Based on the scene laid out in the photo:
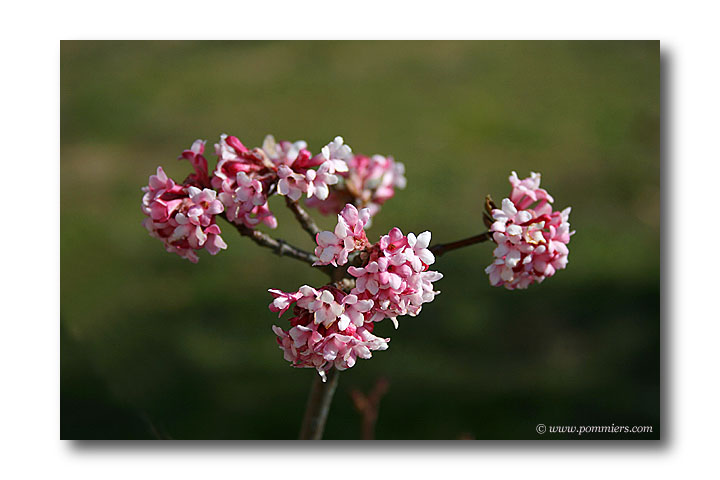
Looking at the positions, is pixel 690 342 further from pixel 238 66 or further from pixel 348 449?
pixel 238 66

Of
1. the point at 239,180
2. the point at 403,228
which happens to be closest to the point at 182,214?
the point at 239,180

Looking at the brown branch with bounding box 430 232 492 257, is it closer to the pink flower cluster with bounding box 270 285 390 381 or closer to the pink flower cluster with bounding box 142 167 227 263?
the pink flower cluster with bounding box 270 285 390 381

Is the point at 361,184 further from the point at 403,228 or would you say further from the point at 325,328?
the point at 403,228

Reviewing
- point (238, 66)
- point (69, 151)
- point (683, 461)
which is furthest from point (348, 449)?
point (69, 151)

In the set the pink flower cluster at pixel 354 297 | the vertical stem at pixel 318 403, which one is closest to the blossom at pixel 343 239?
the pink flower cluster at pixel 354 297

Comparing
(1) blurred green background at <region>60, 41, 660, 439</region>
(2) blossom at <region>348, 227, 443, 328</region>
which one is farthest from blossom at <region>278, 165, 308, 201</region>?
(1) blurred green background at <region>60, 41, 660, 439</region>
